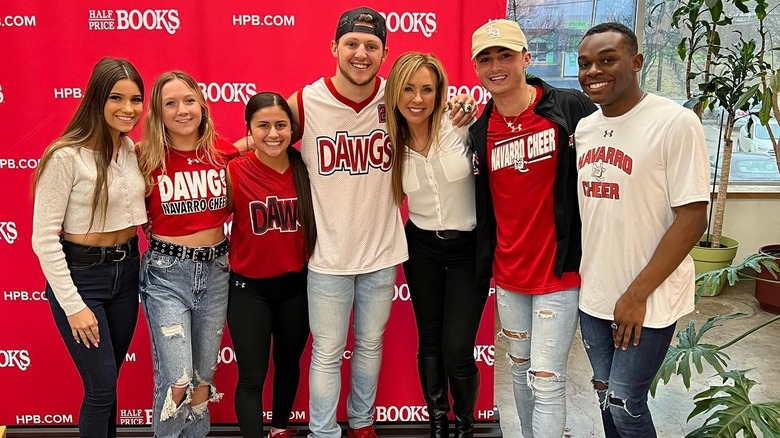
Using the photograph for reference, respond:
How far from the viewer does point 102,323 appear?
6.72 ft

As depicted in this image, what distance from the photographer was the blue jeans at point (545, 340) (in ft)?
6.64

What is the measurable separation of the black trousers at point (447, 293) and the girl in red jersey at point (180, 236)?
715 millimetres

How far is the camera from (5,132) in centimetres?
264

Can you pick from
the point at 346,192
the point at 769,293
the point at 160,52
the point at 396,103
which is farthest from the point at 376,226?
the point at 769,293

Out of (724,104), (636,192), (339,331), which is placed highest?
(724,104)

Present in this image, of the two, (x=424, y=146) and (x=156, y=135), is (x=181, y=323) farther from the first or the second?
(x=424, y=146)

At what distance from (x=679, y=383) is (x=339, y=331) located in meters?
2.26

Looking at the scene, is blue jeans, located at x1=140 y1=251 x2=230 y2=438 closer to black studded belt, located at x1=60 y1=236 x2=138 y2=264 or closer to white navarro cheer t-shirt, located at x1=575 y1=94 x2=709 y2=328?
black studded belt, located at x1=60 y1=236 x2=138 y2=264

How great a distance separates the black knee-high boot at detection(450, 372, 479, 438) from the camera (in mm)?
2410

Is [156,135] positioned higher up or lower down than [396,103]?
lower down

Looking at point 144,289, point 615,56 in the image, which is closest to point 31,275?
point 144,289

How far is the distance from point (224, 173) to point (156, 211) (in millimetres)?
268

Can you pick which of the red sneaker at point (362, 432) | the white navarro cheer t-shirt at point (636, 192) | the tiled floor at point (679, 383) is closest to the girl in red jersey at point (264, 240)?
the red sneaker at point (362, 432)

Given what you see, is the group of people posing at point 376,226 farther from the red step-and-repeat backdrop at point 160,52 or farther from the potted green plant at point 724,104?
the potted green plant at point 724,104
